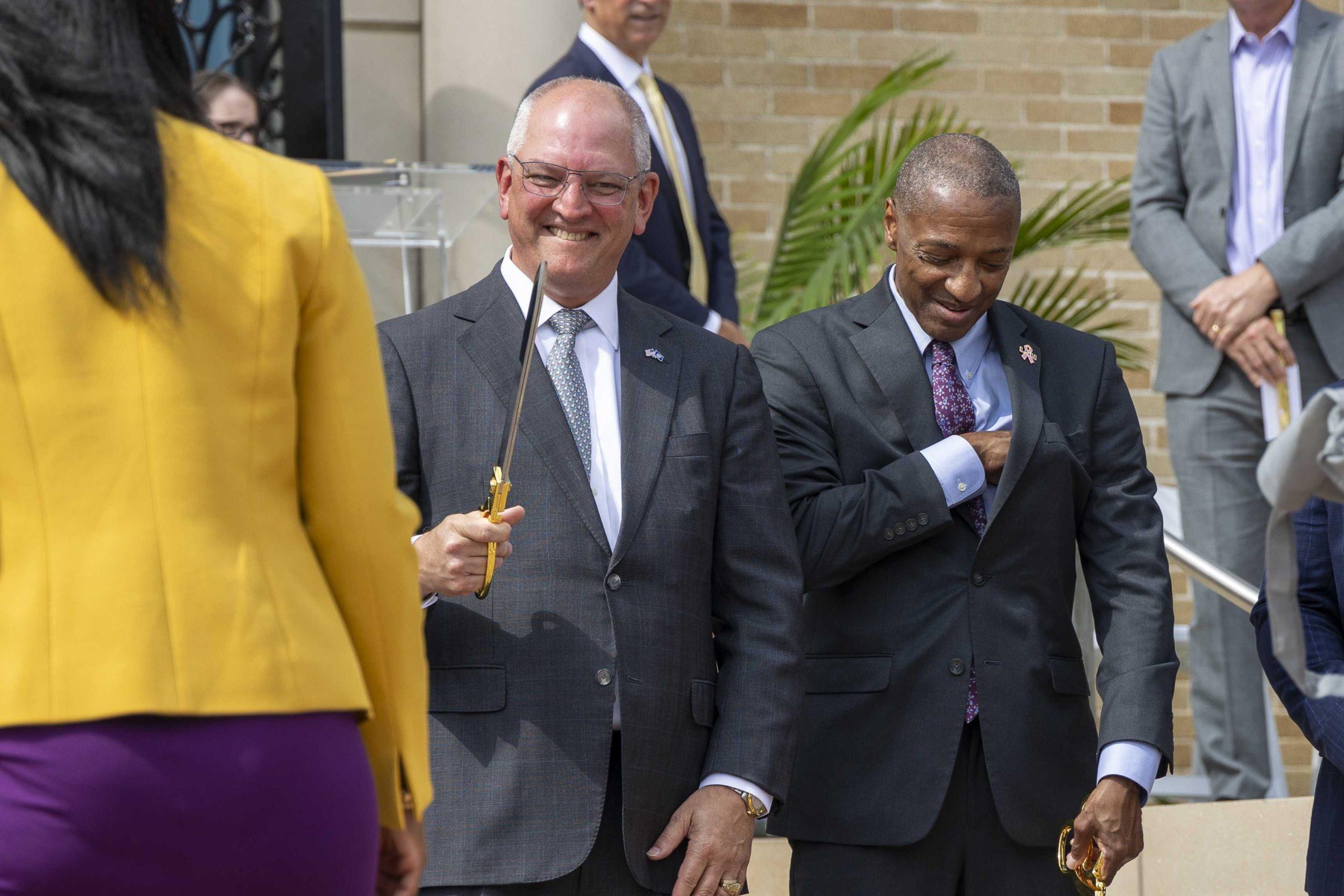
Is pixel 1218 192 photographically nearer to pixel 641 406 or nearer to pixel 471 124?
pixel 471 124

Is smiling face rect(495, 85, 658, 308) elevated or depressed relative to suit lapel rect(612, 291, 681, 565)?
elevated

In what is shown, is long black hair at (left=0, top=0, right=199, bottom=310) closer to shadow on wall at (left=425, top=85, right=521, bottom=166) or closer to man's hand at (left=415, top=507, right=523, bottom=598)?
man's hand at (left=415, top=507, right=523, bottom=598)

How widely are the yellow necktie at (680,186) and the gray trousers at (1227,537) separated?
1.43 metres

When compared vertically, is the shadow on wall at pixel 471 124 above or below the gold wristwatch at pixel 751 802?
above

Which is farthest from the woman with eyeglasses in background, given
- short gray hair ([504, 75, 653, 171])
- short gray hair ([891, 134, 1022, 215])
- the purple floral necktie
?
the purple floral necktie

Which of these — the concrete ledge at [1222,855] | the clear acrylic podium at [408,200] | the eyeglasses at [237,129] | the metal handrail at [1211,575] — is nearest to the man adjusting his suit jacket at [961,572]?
the metal handrail at [1211,575]

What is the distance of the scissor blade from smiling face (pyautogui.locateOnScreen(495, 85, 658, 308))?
0.35 metres

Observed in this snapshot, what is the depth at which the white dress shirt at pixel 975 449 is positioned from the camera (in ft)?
9.99

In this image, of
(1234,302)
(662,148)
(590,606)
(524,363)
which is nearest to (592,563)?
(590,606)

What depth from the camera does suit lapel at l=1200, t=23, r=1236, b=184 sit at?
5164mm

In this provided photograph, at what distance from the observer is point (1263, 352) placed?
496 cm

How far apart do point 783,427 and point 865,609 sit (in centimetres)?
36

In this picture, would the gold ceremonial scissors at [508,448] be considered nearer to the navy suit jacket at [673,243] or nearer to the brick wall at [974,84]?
the navy suit jacket at [673,243]

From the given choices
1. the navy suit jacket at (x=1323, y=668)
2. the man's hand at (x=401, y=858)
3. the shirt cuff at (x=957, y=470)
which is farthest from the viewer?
the shirt cuff at (x=957, y=470)
